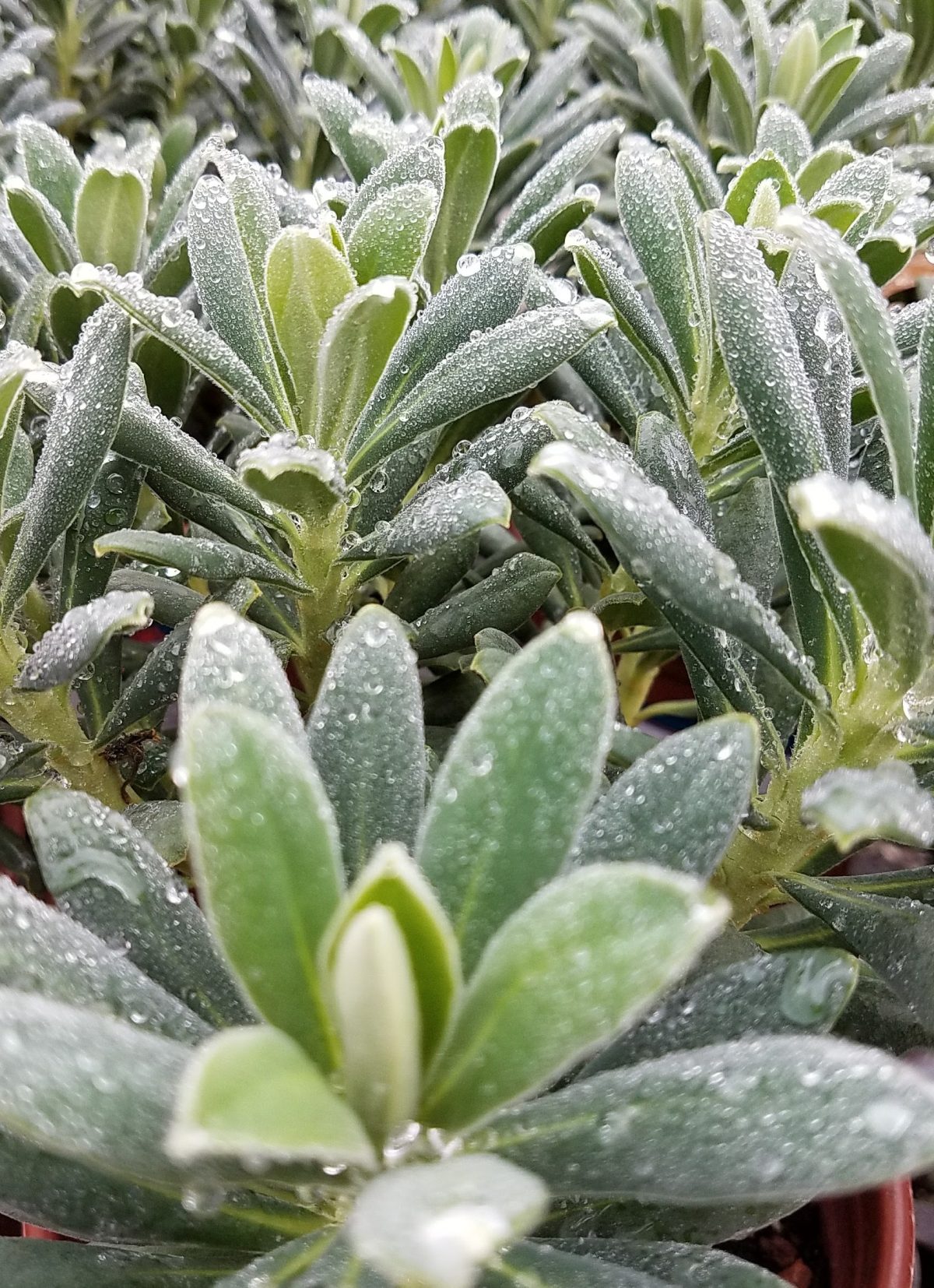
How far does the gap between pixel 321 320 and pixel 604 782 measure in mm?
391

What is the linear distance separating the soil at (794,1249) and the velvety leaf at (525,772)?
0.64 meters

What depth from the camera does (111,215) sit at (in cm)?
91

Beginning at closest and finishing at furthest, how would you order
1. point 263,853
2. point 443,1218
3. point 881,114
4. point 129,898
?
point 443,1218 → point 263,853 → point 129,898 → point 881,114

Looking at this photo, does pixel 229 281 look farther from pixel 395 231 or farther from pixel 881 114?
pixel 881 114

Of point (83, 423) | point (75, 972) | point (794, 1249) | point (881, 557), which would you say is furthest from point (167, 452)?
point (794, 1249)


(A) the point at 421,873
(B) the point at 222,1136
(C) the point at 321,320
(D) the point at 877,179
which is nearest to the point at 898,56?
(D) the point at 877,179

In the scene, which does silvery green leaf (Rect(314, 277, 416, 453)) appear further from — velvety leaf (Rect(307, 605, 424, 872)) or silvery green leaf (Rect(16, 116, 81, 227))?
silvery green leaf (Rect(16, 116, 81, 227))

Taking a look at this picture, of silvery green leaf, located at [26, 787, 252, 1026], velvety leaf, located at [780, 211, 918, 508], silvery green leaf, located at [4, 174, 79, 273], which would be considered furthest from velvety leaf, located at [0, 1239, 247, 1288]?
silvery green leaf, located at [4, 174, 79, 273]

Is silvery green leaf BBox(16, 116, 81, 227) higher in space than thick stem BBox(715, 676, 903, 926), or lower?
higher

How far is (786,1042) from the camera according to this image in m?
0.39

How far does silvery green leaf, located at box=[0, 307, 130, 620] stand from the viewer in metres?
0.63

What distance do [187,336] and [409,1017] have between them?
47 centimetres

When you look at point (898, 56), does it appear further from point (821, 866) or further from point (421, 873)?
point (421, 873)

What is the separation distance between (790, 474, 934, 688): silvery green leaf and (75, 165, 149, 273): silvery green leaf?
73 cm
